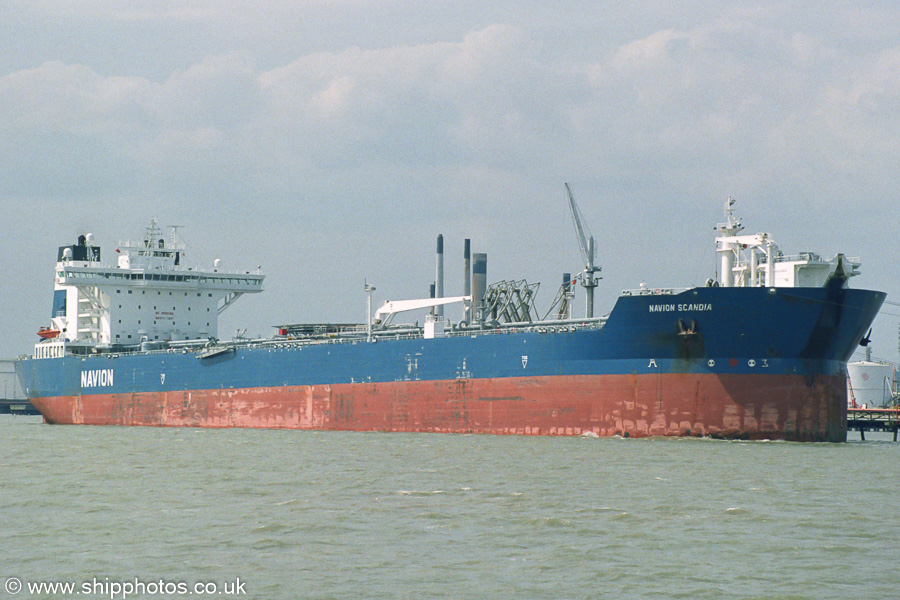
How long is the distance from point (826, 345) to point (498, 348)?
766 cm

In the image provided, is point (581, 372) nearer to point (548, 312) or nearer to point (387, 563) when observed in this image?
point (548, 312)

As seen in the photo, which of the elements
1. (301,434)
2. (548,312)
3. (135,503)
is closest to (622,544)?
(135,503)

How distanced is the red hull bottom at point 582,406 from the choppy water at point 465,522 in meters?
1.77

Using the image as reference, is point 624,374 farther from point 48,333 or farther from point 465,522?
point 48,333

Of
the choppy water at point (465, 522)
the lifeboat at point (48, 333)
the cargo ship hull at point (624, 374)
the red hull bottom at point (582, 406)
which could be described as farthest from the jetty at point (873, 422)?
the lifeboat at point (48, 333)

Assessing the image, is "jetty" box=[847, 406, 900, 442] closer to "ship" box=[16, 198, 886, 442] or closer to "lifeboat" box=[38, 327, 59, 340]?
"ship" box=[16, 198, 886, 442]

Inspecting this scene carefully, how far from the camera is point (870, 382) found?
52.2 meters

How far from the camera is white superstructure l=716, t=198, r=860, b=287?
23969 mm

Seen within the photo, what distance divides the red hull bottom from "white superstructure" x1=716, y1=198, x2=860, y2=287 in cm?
238
